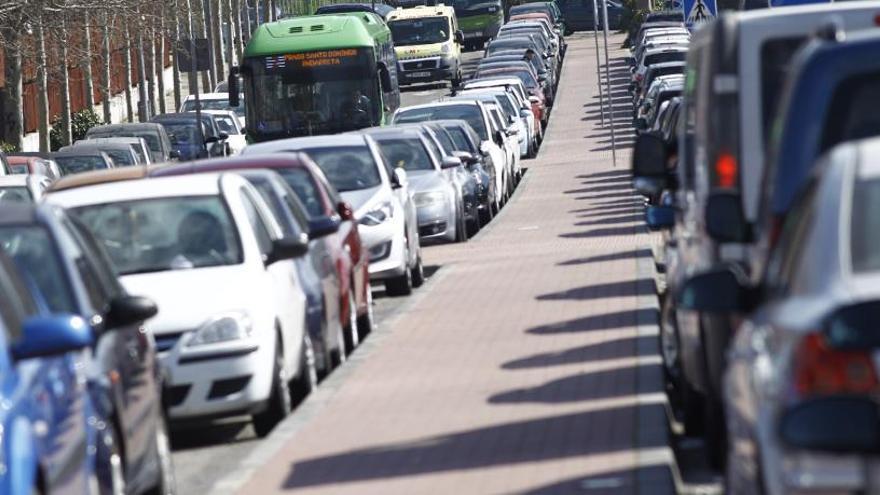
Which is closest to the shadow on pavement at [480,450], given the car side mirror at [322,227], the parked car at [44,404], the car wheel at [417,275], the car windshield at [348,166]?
the parked car at [44,404]

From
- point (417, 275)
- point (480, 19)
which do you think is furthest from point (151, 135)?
point (480, 19)

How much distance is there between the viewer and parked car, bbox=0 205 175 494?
376 inches

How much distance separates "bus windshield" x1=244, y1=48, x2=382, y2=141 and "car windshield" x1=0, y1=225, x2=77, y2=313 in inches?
1067

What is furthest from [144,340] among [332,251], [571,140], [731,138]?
[571,140]

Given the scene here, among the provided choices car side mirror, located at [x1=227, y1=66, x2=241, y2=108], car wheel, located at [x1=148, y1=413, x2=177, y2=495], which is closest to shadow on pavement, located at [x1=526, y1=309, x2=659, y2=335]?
car wheel, located at [x1=148, y1=413, x2=177, y2=495]

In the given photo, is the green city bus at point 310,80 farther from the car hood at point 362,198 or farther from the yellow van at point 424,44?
the yellow van at point 424,44

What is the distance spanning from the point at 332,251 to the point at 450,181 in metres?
11.7

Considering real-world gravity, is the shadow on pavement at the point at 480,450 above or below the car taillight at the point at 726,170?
below

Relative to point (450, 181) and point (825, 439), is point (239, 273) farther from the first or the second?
point (450, 181)

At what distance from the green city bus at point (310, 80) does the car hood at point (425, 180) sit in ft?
27.4

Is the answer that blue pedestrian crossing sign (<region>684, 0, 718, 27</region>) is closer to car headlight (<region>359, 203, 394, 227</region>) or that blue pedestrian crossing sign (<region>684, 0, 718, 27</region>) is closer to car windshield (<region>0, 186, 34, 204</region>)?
car headlight (<region>359, 203, 394, 227</region>)

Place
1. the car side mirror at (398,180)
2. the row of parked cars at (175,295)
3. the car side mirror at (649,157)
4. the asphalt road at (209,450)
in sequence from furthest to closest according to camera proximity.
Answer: the car side mirror at (398,180) → the car side mirror at (649,157) → the asphalt road at (209,450) → the row of parked cars at (175,295)

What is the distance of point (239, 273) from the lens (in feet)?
46.3

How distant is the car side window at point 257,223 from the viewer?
14.9 meters
